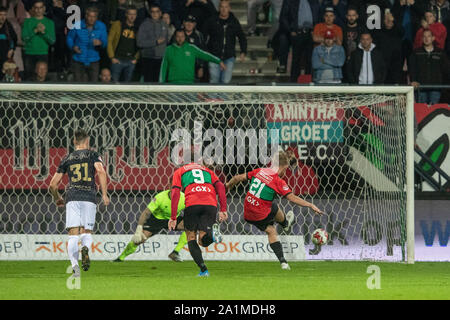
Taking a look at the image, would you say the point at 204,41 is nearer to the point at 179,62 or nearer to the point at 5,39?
the point at 179,62

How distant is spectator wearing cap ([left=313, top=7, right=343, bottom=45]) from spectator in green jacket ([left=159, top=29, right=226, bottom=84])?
7.04 ft

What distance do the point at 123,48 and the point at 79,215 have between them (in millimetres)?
5794

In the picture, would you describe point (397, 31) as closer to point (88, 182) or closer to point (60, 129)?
point (60, 129)

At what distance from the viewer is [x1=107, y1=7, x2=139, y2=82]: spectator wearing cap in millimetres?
16172

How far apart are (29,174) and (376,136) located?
4863 mm

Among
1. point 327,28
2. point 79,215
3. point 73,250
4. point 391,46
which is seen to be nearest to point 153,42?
point 327,28

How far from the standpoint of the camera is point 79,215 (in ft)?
35.7

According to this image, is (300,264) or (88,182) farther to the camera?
(300,264)

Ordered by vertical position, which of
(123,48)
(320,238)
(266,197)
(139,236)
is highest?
(123,48)

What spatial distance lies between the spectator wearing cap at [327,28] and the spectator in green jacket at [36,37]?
428cm

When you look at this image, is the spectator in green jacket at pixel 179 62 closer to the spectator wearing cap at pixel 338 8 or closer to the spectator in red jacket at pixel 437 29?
the spectator wearing cap at pixel 338 8

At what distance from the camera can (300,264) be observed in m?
13.0

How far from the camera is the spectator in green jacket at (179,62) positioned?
15805 millimetres

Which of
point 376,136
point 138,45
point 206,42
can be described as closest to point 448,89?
point 376,136
